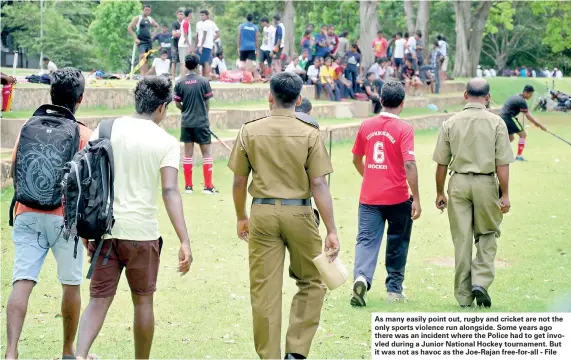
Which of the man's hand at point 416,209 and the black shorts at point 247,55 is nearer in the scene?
the man's hand at point 416,209

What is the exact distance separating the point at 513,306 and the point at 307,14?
53.0 metres

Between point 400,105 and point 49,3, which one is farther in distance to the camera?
point 49,3

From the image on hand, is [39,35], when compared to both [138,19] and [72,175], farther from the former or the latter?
[72,175]

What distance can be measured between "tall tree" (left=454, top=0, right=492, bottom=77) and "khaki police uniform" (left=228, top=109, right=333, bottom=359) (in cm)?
3885

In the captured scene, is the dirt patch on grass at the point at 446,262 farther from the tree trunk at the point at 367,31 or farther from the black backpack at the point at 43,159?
the tree trunk at the point at 367,31

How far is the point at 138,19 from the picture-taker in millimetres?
24578

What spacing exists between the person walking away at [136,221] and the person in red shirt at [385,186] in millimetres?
2943

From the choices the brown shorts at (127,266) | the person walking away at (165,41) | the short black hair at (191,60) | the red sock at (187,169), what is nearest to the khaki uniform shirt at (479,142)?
the brown shorts at (127,266)

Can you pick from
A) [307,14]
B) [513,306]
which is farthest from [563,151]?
[307,14]

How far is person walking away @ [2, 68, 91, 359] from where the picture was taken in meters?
6.11

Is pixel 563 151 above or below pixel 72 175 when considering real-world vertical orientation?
below

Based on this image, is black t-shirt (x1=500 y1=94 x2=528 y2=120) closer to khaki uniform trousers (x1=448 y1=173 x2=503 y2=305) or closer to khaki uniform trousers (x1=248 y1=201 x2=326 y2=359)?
khaki uniform trousers (x1=448 y1=173 x2=503 y2=305)

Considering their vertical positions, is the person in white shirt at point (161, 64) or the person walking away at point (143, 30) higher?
the person walking away at point (143, 30)

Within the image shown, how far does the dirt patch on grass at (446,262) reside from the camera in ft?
34.8
